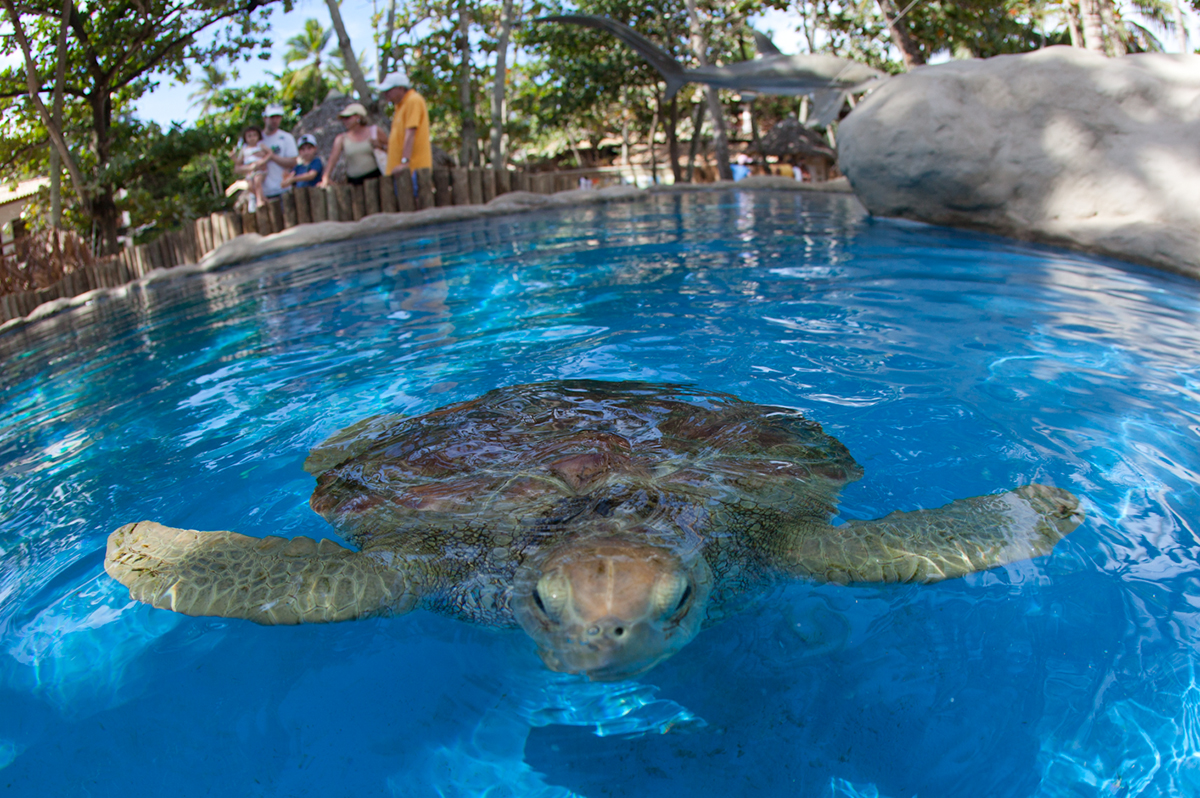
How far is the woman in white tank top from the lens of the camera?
9.49 metres

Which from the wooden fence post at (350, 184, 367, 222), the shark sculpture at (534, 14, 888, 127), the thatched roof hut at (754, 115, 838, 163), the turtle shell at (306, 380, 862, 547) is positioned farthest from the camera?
the thatched roof hut at (754, 115, 838, 163)

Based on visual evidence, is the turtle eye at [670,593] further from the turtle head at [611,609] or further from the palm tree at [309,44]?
the palm tree at [309,44]

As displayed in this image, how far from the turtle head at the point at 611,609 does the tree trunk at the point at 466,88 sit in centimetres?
1496

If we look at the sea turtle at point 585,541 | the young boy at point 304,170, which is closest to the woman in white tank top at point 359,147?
the young boy at point 304,170

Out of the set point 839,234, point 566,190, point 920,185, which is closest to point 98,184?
point 566,190

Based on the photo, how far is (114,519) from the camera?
8.08 ft

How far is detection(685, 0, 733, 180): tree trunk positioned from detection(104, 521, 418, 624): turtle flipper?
13.7 meters

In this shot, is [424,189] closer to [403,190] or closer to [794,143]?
[403,190]

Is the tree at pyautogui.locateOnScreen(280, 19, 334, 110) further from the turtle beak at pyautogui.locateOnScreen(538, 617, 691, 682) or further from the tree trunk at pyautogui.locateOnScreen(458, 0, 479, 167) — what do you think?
the turtle beak at pyautogui.locateOnScreen(538, 617, 691, 682)

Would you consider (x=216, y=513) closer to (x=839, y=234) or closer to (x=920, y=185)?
(x=839, y=234)

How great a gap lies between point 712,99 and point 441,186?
304 inches

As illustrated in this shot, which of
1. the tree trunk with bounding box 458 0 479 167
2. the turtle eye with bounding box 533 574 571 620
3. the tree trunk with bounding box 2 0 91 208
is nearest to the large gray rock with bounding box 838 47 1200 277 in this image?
the turtle eye with bounding box 533 574 571 620

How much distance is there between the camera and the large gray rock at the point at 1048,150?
5.81 meters

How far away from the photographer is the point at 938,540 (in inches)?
72.1
